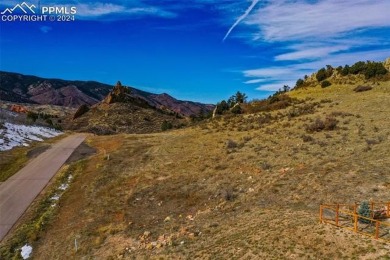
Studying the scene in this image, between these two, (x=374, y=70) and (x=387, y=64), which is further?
(x=387, y=64)

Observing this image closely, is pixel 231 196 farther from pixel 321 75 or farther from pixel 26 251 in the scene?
pixel 321 75

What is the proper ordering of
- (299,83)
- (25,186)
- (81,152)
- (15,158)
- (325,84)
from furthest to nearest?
(299,83)
(325,84)
(81,152)
(15,158)
(25,186)

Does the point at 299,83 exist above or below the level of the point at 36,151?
above

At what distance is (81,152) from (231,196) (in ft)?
100

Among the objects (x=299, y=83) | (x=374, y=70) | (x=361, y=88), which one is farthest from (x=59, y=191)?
(x=299, y=83)

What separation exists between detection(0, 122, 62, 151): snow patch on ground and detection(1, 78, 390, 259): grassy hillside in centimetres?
1784

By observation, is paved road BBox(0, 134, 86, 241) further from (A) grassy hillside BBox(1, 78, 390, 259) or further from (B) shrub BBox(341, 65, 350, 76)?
(B) shrub BBox(341, 65, 350, 76)

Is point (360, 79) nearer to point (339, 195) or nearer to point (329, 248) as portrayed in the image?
point (339, 195)

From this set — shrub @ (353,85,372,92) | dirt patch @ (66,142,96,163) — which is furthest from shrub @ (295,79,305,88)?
dirt patch @ (66,142,96,163)

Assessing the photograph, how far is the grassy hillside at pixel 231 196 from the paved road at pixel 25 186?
7.49ft

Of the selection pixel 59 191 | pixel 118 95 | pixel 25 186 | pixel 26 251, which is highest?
pixel 118 95

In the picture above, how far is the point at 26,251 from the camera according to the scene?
20484mm

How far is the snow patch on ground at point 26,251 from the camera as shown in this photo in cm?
1998

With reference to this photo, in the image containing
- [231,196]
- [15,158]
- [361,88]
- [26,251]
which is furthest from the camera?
A: [361,88]
